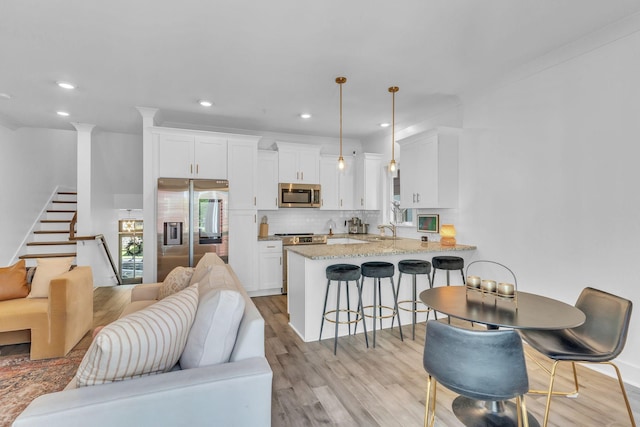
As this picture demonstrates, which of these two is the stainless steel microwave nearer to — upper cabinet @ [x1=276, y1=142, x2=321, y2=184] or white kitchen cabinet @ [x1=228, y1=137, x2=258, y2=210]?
upper cabinet @ [x1=276, y1=142, x2=321, y2=184]

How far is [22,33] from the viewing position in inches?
99.5

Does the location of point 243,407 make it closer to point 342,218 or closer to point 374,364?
point 374,364

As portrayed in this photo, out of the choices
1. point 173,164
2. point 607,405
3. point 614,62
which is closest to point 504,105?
point 614,62

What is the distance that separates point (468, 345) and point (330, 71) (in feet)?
9.05

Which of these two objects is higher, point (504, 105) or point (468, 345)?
point (504, 105)

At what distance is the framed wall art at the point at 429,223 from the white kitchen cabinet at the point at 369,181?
1193 mm

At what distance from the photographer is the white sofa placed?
111 cm

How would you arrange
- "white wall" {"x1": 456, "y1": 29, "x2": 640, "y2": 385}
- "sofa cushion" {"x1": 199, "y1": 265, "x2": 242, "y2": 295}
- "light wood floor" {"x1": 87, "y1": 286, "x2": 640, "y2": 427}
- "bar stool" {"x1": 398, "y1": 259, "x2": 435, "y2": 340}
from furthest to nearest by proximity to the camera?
"bar stool" {"x1": 398, "y1": 259, "x2": 435, "y2": 340} → "white wall" {"x1": 456, "y1": 29, "x2": 640, "y2": 385} → "light wood floor" {"x1": 87, "y1": 286, "x2": 640, "y2": 427} → "sofa cushion" {"x1": 199, "y1": 265, "x2": 242, "y2": 295}

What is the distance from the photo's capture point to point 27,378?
8.12 ft

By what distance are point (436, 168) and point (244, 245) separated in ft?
9.72

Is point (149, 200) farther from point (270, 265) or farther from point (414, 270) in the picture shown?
point (414, 270)

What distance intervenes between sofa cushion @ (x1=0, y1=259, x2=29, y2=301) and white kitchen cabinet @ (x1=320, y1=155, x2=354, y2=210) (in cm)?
402

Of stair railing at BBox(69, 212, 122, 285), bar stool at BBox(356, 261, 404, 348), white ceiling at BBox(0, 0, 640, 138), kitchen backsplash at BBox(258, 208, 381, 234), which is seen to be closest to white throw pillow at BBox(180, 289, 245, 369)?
bar stool at BBox(356, 261, 404, 348)

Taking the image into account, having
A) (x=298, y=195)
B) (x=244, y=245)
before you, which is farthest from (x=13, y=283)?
(x=298, y=195)
